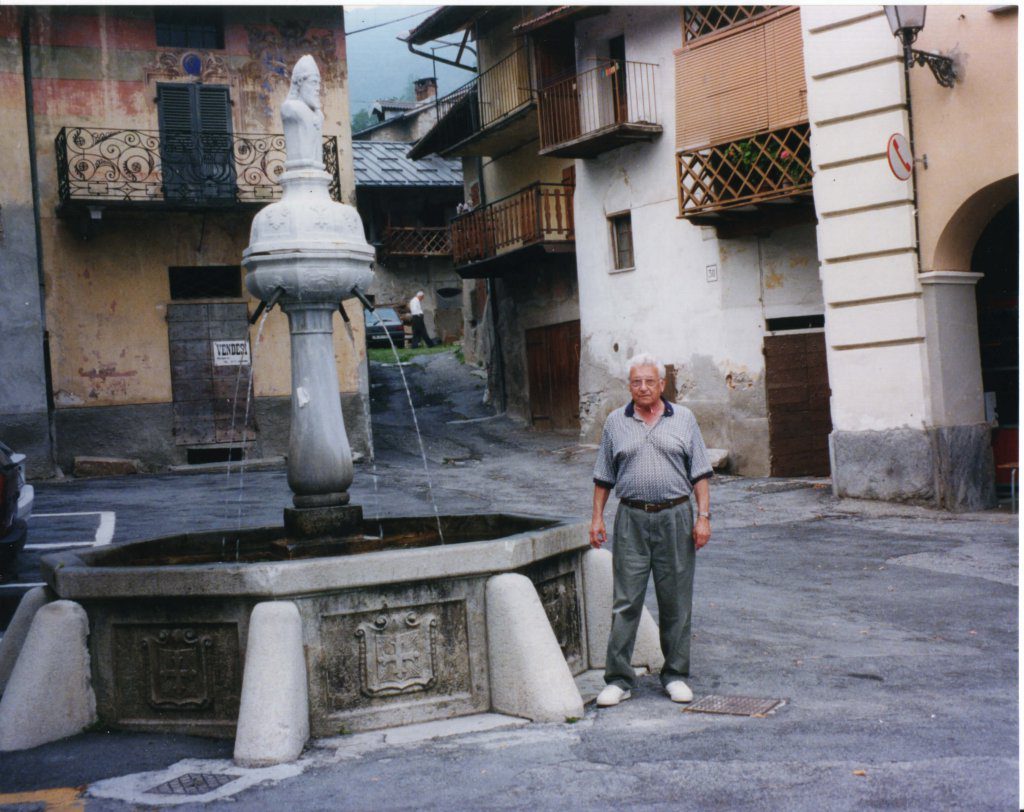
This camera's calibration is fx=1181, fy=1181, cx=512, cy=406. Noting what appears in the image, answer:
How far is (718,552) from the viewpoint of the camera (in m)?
11.5

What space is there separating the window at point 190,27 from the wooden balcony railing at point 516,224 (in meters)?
6.63

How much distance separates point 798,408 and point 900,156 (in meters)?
5.67

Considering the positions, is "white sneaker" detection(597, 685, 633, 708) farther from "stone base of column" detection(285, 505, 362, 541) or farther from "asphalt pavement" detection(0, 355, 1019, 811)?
"stone base of column" detection(285, 505, 362, 541)

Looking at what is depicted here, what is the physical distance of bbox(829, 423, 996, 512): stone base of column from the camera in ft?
43.7

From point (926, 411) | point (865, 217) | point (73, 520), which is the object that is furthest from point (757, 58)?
point (73, 520)

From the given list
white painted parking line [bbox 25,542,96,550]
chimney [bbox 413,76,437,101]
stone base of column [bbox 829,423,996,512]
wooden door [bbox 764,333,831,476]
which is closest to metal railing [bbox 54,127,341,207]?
white painted parking line [bbox 25,542,96,550]

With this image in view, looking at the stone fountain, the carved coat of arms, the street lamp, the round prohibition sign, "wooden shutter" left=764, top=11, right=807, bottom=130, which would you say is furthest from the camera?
"wooden shutter" left=764, top=11, right=807, bottom=130

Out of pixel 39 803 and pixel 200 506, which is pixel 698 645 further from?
pixel 200 506

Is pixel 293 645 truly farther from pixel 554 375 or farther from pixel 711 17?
pixel 554 375

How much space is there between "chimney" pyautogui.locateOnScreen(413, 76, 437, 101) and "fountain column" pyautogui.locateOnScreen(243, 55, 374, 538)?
1550 inches

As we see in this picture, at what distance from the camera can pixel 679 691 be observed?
6152 millimetres

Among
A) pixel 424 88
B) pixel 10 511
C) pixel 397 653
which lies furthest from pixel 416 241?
pixel 397 653

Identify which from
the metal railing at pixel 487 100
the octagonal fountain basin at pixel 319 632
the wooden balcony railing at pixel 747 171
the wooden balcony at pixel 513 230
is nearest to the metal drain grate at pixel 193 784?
the octagonal fountain basin at pixel 319 632

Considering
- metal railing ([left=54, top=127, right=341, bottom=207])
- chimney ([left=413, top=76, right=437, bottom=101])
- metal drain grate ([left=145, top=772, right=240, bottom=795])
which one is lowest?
metal drain grate ([left=145, top=772, right=240, bottom=795])
